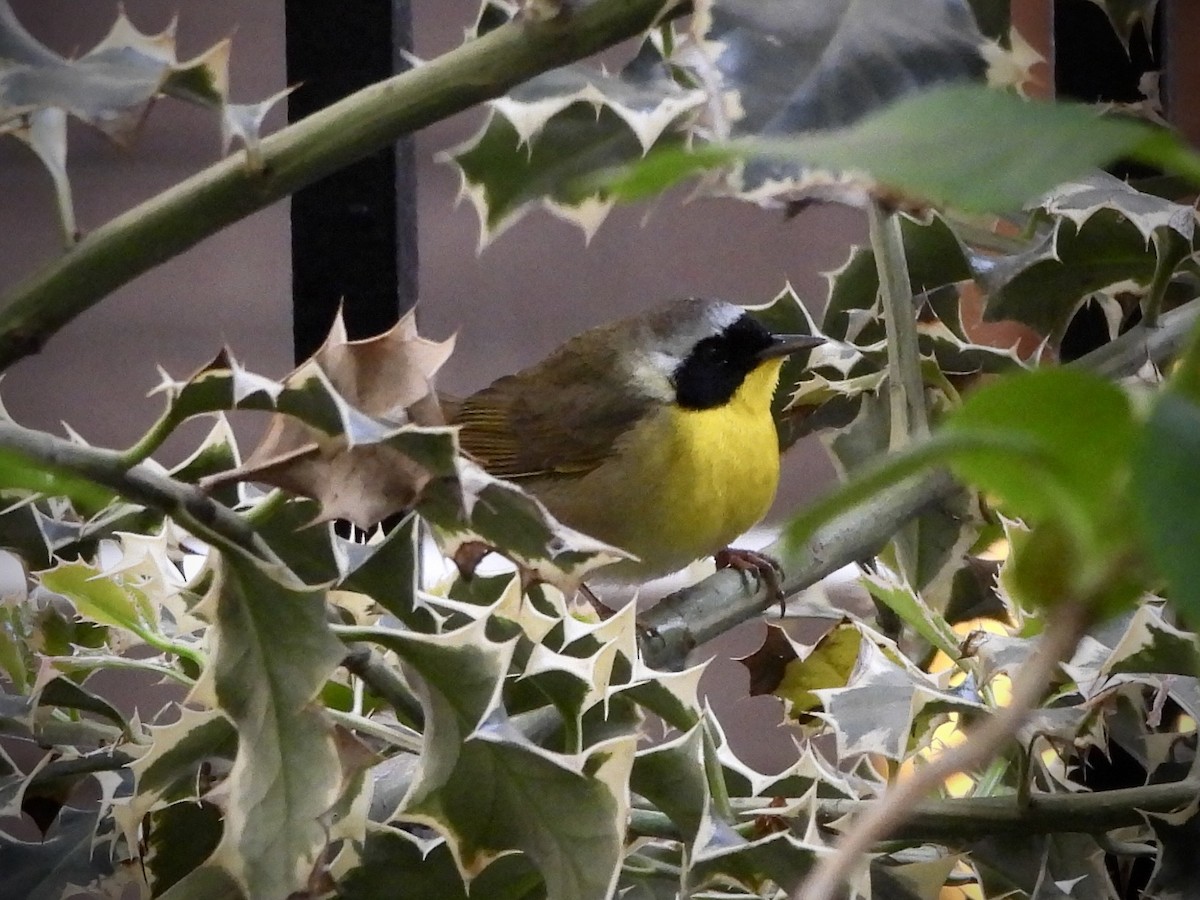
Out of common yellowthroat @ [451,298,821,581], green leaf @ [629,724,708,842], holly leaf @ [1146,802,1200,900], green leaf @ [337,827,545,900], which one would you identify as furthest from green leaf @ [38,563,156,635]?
common yellowthroat @ [451,298,821,581]

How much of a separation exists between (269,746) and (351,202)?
1.88 feet

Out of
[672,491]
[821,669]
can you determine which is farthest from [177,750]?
[672,491]

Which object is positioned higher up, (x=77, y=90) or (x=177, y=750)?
(x=77, y=90)

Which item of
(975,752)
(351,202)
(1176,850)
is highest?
(975,752)

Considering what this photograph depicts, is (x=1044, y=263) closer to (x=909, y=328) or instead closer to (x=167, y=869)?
(x=909, y=328)

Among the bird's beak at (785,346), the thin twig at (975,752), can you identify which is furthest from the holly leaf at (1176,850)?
the bird's beak at (785,346)

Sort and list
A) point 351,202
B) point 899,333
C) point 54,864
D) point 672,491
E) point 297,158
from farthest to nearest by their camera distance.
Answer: point 672,491 < point 351,202 < point 899,333 < point 54,864 < point 297,158

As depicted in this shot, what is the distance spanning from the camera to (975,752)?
14 cm

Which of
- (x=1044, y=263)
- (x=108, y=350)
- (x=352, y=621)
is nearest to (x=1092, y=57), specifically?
(x=1044, y=263)

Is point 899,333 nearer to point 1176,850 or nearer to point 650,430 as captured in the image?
point 1176,850

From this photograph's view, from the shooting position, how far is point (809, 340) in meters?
1.14

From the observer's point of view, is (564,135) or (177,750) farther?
(564,135)

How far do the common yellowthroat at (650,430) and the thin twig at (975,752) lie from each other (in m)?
1.00

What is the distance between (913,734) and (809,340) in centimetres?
52
